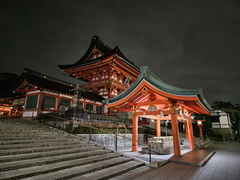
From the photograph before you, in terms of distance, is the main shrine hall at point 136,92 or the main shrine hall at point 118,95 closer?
the main shrine hall at point 136,92

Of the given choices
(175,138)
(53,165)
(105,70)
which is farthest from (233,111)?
(53,165)

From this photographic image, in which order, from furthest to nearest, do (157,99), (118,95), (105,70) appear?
(105,70)
(118,95)
(157,99)

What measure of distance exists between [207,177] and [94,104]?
63.5 ft

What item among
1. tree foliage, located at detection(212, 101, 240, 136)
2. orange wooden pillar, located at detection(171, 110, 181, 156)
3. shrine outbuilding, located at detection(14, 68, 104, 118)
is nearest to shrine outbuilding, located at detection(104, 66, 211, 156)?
orange wooden pillar, located at detection(171, 110, 181, 156)

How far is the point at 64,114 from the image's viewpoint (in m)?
12.6

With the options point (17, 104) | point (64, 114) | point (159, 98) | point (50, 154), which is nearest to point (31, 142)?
point (50, 154)

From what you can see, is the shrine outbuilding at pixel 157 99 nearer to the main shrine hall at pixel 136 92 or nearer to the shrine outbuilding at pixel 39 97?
the main shrine hall at pixel 136 92

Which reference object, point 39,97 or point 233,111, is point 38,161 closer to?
point 39,97

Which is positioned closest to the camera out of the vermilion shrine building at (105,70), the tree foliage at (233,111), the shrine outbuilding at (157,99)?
the shrine outbuilding at (157,99)

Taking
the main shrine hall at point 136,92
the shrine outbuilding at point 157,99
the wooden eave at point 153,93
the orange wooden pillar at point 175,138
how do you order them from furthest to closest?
the main shrine hall at point 136,92
the orange wooden pillar at point 175,138
the shrine outbuilding at point 157,99
the wooden eave at point 153,93

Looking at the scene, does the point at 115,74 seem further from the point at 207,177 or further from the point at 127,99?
the point at 207,177

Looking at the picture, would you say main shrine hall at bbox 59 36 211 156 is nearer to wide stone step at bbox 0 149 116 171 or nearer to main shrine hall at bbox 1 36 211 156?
main shrine hall at bbox 1 36 211 156

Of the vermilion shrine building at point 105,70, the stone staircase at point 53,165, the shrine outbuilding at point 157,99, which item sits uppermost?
the vermilion shrine building at point 105,70

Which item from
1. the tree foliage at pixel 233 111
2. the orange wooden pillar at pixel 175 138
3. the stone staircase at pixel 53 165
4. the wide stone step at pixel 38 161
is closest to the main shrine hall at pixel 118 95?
the orange wooden pillar at pixel 175 138
